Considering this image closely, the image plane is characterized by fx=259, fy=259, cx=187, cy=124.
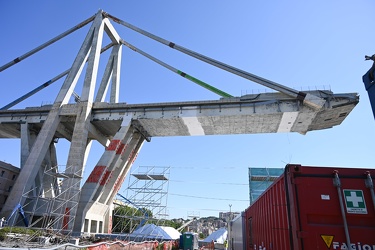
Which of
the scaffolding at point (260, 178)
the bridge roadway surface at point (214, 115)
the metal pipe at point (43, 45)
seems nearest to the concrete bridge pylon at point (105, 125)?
the bridge roadway surface at point (214, 115)

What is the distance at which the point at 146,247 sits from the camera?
16891mm


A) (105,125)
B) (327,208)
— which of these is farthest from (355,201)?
(105,125)

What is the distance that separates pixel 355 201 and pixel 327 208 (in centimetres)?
58

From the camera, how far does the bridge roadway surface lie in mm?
25141

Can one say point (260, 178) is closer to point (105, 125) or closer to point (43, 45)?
point (105, 125)

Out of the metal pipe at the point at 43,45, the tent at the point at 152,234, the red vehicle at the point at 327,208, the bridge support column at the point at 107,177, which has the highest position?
the metal pipe at the point at 43,45

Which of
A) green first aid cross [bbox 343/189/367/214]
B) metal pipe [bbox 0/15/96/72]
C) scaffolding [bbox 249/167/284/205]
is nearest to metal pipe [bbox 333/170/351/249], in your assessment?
green first aid cross [bbox 343/189/367/214]

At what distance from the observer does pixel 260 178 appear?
43.2 metres

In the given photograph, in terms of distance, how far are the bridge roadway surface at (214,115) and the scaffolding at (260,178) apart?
1494 centimetres

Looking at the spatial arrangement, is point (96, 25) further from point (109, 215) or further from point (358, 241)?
point (358, 241)

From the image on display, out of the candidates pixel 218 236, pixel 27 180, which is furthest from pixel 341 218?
pixel 218 236

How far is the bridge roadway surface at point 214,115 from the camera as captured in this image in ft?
82.5

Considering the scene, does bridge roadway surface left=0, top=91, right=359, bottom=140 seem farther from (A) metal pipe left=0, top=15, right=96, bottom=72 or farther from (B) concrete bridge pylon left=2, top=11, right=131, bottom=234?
(A) metal pipe left=0, top=15, right=96, bottom=72

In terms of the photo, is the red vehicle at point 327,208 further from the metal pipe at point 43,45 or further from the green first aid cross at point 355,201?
the metal pipe at point 43,45
